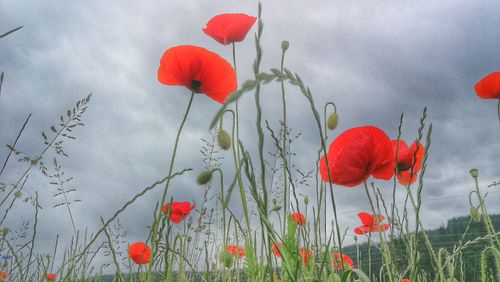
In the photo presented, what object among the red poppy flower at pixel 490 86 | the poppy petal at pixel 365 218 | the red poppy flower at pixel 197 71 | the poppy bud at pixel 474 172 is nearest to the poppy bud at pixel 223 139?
the red poppy flower at pixel 197 71

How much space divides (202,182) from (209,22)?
2.40ft

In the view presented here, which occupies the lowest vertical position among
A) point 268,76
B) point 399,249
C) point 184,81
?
point 399,249

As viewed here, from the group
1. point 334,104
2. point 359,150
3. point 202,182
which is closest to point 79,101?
point 202,182

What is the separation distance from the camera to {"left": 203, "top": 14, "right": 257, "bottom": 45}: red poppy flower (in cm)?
173

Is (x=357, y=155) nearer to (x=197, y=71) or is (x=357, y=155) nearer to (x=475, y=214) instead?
(x=197, y=71)

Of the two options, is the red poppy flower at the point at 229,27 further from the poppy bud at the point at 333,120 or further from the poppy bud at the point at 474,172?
the poppy bud at the point at 474,172

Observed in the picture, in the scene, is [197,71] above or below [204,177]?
above

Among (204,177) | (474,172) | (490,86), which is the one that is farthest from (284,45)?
(490,86)

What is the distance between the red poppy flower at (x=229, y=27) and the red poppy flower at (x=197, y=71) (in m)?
0.15

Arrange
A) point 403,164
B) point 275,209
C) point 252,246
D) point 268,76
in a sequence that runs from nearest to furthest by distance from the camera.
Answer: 1. point 268,76
2. point 252,246
3. point 403,164
4. point 275,209

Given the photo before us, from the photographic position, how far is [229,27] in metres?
1.74

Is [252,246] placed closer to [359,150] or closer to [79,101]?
[359,150]

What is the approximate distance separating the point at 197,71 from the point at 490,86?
6.73 ft

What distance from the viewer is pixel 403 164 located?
1.61 m
